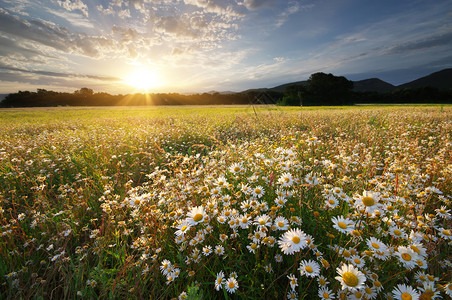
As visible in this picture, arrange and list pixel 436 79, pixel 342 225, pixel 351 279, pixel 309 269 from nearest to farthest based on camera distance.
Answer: pixel 351 279 → pixel 309 269 → pixel 342 225 → pixel 436 79

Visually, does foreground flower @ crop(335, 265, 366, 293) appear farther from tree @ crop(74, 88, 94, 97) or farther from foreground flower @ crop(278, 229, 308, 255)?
tree @ crop(74, 88, 94, 97)

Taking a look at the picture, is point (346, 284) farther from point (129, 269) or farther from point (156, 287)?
point (129, 269)

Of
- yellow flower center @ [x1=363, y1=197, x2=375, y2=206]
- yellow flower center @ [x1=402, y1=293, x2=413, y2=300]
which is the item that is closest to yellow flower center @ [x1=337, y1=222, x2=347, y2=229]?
yellow flower center @ [x1=363, y1=197, x2=375, y2=206]

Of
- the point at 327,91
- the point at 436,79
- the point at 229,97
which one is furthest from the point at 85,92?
the point at 436,79

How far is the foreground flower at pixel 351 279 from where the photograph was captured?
1146mm

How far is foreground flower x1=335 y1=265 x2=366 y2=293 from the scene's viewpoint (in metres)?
1.15

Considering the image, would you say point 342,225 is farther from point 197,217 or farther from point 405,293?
point 197,217

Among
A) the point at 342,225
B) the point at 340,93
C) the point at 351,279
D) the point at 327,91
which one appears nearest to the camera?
the point at 351,279

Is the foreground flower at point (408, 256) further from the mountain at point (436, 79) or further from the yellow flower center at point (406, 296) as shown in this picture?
the mountain at point (436, 79)

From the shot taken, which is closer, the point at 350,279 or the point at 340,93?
the point at 350,279

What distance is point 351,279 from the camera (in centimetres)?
119

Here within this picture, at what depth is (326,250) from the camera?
1.80 m

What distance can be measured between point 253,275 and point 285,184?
35.8 inches

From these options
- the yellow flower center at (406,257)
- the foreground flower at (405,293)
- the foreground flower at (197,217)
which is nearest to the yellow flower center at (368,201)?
the yellow flower center at (406,257)
